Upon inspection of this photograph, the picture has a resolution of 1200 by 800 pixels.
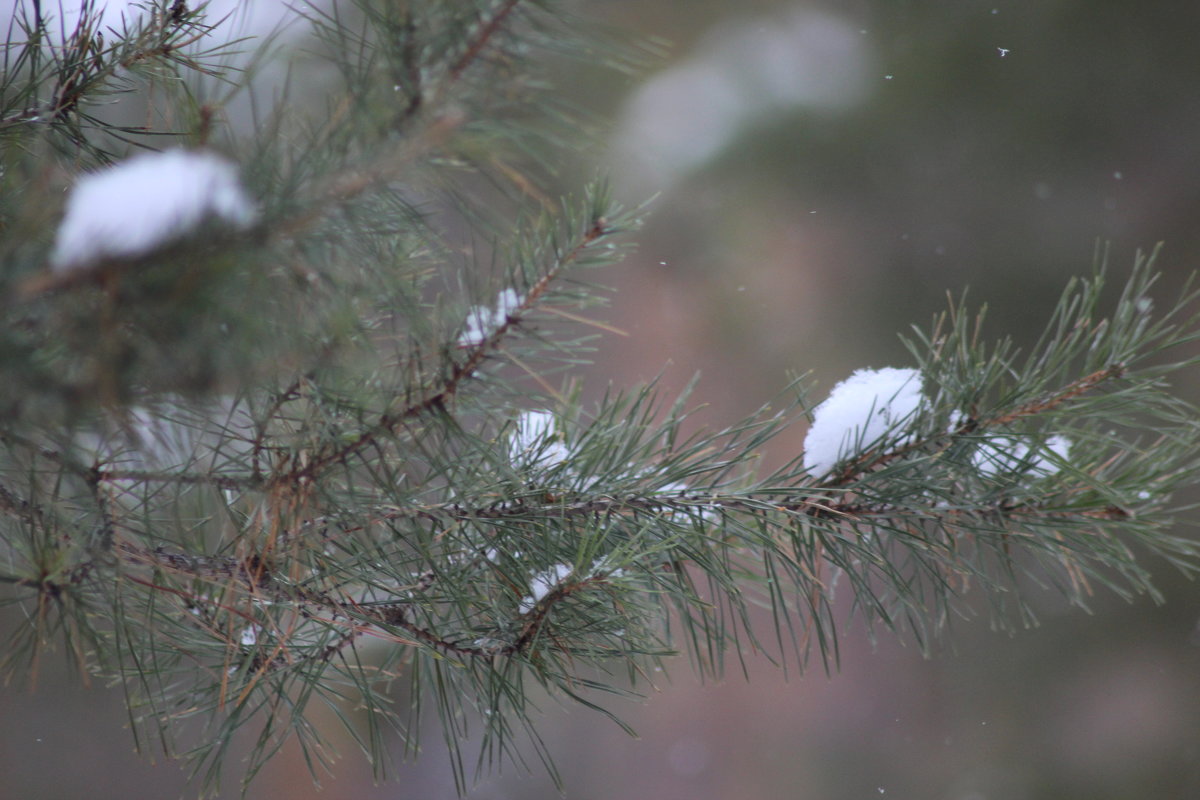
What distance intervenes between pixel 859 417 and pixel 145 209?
383 mm

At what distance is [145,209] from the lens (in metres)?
0.27

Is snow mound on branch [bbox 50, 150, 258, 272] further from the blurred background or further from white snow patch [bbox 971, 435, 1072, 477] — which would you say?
the blurred background

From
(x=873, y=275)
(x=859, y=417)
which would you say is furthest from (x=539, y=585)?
(x=873, y=275)

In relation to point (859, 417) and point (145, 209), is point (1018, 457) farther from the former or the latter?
point (145, 209)

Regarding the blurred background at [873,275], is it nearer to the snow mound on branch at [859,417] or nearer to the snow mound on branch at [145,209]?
the snow mound on branch at [859,417]

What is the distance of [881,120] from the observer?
90.7 inches

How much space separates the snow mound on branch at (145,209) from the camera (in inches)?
10.4

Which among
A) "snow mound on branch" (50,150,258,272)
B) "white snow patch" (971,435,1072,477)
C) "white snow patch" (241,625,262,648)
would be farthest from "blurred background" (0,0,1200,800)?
"snow mound on branch" (50,150,258,272)

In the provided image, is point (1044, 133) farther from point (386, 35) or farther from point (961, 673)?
point (386, 35)

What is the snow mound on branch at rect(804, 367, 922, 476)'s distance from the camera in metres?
0.50

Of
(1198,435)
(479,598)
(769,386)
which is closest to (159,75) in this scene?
(479,598)

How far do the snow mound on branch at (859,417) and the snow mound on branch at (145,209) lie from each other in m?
0.34

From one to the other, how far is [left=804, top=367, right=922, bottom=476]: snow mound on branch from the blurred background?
1.36 meters

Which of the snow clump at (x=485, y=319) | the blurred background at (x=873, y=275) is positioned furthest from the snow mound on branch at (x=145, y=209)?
the blurred background at (x=873, y=275)
